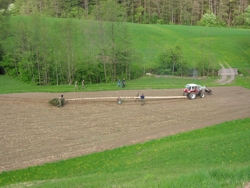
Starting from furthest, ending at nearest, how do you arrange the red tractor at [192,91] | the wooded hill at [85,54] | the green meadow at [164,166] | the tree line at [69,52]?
the wooded hill at [85,54], the tree line at [69,52], the red tractor at [192,91], the green meadow at [164,166]

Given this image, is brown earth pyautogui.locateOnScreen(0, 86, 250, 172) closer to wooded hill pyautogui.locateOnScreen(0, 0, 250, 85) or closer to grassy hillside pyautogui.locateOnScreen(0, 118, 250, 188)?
grassy hillside pyautogui.locateOnScreen(0, 118, 250, 188)

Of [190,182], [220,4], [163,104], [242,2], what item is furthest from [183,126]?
[242,2]

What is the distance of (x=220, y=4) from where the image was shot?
119 meters

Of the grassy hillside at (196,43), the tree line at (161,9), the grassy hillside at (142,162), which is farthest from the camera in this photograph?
the tree line at (161,9)

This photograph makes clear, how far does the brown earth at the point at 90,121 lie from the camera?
26391mm

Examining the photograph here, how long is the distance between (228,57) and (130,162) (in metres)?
64.8

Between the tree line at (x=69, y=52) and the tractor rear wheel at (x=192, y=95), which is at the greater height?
the tree line at (x=69, y=52)

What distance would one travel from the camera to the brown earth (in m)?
26.4

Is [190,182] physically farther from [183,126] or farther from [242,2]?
[242,2]

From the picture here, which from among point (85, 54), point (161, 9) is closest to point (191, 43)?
point (161, 9)

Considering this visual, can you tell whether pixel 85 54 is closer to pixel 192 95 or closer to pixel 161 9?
pixel 192 95

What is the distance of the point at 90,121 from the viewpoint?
111 feet

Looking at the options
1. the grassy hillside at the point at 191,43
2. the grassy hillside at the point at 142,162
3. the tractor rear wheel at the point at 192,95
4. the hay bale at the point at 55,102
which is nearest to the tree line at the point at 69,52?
the grassy hillside at the point at 191,43

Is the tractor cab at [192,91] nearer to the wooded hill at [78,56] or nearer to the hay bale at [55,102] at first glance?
Result: the hay bale at [55,102]
